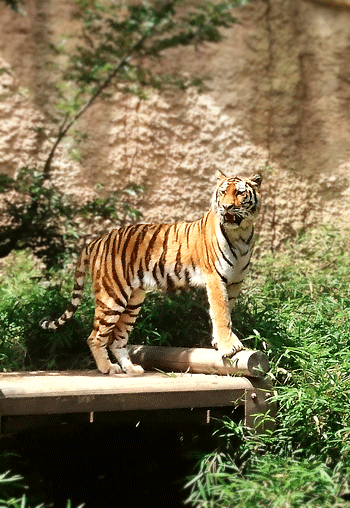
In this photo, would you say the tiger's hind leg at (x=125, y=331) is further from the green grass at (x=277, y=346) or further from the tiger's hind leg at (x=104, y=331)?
the green grass at (x=277, y=346)

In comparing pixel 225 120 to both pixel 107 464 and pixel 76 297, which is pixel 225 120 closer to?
pixel 76 297

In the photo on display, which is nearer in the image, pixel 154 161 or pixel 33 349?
pixel 33 349

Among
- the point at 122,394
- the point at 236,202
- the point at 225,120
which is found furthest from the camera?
the point at 225,120

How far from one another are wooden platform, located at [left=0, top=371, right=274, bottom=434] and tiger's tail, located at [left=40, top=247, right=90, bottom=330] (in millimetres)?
572

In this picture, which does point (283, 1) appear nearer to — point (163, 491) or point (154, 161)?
point (154, 161)

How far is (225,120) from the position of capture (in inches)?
273

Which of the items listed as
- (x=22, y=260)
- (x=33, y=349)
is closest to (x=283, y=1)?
(x=22, y=260)

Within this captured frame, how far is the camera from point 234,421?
3.80m

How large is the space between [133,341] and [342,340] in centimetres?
147

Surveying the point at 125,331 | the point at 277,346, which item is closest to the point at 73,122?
the point at 125,331

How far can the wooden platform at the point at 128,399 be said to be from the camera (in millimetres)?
3268

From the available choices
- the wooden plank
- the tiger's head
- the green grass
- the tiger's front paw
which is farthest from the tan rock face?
the wooden plank

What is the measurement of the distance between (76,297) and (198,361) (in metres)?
0.91

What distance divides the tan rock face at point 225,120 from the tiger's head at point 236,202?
8.36 ft
